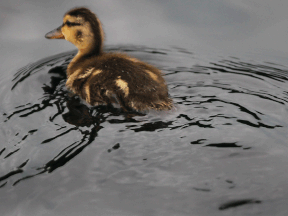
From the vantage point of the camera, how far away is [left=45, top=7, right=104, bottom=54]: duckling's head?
2820 millimetres

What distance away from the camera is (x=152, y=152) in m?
1.94

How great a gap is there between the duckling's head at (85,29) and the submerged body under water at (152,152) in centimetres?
42

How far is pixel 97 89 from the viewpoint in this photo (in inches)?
94.8

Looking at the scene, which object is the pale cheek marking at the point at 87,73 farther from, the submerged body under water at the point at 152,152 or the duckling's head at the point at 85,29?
the duckling's head at the point at 85,29

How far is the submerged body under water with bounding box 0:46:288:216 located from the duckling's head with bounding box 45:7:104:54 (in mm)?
418

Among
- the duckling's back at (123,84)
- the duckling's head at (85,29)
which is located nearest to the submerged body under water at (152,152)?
the duckling's back at (123,84)

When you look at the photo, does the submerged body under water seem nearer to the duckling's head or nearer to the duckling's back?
the duckling's back

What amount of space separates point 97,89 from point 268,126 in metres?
1.03

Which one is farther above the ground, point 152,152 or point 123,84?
point 123,84

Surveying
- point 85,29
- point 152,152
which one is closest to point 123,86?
point 152,152

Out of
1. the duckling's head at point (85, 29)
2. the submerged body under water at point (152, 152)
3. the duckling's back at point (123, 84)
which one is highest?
the duckling's head at point (85, 29)

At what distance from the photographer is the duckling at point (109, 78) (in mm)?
2295

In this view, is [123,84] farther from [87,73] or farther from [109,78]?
[87,73]

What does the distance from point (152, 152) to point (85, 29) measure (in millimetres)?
1295
